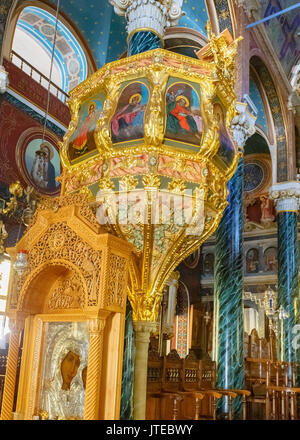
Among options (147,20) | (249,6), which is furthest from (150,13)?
(249,6)

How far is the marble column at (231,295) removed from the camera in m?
6.11

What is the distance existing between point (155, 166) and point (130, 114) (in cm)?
53

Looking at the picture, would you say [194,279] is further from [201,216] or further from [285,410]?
[201,216]

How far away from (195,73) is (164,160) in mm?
864

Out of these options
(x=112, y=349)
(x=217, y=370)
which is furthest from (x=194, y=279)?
(x=112, y=349)

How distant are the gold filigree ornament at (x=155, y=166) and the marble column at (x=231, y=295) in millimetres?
2592

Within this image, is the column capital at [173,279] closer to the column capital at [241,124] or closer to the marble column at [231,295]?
the marble column at [231,295]

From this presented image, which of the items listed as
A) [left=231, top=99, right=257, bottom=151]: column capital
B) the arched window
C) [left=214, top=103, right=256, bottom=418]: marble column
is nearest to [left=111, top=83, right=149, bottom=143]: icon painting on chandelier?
[left=214, top=103, right=256, bottom=418]: marble column

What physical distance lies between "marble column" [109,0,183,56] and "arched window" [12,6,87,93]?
456 cm

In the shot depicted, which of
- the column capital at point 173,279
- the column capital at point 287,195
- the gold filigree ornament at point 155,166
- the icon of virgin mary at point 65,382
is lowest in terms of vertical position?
the icon of virgin mary at point 65,382

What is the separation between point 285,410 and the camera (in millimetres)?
7336

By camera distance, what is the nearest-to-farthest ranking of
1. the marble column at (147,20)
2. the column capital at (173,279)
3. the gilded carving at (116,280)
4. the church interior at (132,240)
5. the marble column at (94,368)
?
the marble column at (94,368) < the gilded carving at (116,280) < the church interior at (132,240) < the marble column at (147,20) < the column capital at (173,279)

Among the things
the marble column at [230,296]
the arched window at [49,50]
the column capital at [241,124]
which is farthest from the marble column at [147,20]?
the arched window at [49,50]

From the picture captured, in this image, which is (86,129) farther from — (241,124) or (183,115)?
(241,124)
